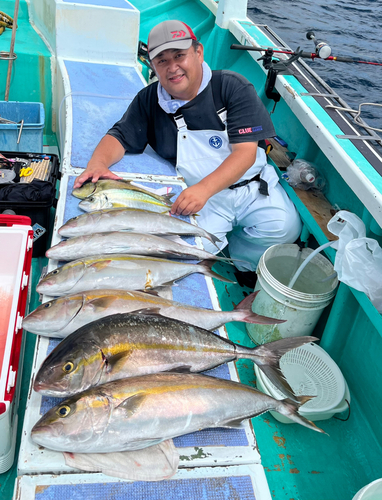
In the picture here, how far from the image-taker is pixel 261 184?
140 inches

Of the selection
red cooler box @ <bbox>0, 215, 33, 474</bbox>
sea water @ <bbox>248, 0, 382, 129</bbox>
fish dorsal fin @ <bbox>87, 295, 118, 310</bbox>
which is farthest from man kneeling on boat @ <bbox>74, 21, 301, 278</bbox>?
sea water @ <bbox>248, 0, 382, 129</bbox>

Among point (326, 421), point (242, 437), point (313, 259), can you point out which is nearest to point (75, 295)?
point (242, 437)

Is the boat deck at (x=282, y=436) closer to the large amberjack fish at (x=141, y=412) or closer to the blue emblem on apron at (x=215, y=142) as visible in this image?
the large amberjack fish at (x=141, y=412)

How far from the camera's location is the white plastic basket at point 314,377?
2695mm

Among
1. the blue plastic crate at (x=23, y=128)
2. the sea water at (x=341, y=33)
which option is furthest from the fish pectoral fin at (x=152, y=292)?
the sea water at (x=341, y=33)

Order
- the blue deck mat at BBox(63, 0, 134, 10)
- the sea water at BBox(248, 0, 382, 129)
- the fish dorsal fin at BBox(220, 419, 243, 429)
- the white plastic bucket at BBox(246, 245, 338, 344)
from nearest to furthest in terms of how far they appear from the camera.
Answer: the fish dorsal fin at BBox(220, 419, 243, 429), the white plastic bucket at BBox(246, 245, 338, 344), the blue deck mat at BBox(63, 0, 134, 10), the sea water at BBox(248, 0, 382, 129)

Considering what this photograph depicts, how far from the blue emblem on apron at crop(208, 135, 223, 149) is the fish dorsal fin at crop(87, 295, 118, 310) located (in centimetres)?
189

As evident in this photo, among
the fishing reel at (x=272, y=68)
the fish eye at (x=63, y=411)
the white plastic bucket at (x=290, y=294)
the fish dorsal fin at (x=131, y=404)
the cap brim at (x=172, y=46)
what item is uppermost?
the cap brim at (x=172, y=46)

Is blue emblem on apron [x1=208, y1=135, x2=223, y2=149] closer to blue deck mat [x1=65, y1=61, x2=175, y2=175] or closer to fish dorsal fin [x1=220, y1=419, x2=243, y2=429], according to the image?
blue deck mat [x1=65, y1=61, x2=175, y2=175]

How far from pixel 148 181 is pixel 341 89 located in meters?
6.72

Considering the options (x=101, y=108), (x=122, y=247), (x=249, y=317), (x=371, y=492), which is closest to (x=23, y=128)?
(x=101, y=108)

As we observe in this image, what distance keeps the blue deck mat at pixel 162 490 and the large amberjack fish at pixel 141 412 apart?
5.4 inches

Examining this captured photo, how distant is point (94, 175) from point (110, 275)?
106 centimetres

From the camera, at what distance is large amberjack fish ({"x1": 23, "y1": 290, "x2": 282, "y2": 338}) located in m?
1.73
